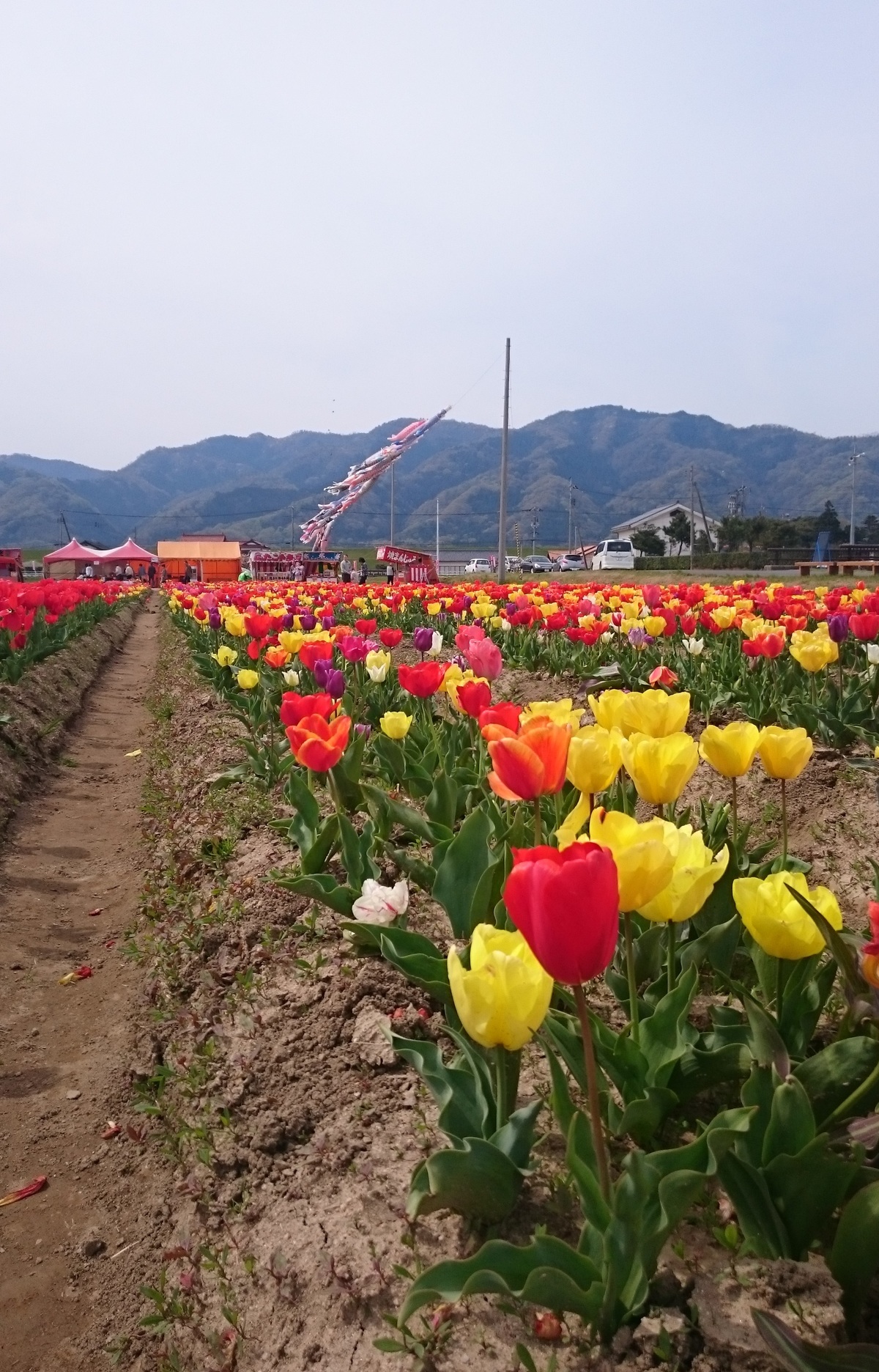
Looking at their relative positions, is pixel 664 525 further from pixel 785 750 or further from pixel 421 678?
pixel 785 750

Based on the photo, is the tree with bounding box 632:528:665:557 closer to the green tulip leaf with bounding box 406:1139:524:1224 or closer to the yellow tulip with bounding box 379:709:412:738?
the yellow tulip with bounding box 379:709:412:738

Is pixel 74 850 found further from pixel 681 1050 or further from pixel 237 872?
pixel 681 1050

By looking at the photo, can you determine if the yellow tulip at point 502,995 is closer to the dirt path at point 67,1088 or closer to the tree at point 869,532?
the dirt path at point 67,1088

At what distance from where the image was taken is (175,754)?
24.6 ft

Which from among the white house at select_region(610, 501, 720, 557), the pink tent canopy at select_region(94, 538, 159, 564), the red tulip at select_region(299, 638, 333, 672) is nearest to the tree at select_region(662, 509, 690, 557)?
the white house at select_region(610, 501, 720, 557)

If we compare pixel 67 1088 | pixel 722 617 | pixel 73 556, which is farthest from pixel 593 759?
pixel 73 556

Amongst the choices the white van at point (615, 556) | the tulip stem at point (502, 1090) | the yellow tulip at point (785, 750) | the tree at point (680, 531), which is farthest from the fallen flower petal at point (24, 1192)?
the tree at point (680, 531)

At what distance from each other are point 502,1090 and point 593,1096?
0.40 m

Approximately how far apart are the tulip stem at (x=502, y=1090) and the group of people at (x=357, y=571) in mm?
25162

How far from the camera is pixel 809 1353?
1236 millimetres

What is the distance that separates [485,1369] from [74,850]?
4.86 meters

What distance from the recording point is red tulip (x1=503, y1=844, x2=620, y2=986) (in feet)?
3.92

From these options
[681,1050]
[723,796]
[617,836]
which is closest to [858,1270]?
[681,1050]

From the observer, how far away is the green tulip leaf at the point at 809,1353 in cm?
123
